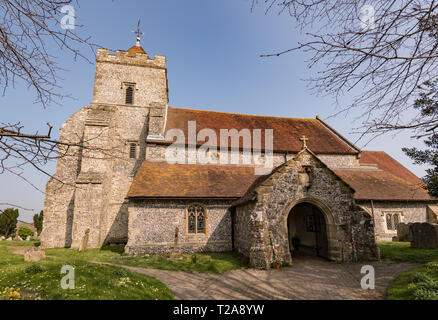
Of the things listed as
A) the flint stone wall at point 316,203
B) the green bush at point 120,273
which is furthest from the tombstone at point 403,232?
the green bush at point 120,273

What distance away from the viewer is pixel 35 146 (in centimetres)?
249

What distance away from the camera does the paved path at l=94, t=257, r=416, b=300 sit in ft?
20.0

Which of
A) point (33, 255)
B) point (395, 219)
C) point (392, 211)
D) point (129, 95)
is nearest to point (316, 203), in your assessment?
point (392, 211)

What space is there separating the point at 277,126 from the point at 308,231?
33.6 feet

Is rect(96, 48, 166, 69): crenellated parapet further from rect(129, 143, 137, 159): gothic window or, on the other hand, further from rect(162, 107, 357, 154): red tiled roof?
rect(129, 143, 137, 159): gothic window

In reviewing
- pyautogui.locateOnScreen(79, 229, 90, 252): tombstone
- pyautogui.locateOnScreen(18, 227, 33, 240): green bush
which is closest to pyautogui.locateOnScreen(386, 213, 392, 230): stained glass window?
pyautogui.locateOnScreen(79, 229, 90, 252): tombstone

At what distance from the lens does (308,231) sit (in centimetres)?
1366

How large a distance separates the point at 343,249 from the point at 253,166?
8.57 meters

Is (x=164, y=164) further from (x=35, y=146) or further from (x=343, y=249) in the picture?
(x=35, y=146)

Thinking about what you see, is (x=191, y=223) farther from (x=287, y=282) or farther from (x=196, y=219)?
(x=287, y=282)

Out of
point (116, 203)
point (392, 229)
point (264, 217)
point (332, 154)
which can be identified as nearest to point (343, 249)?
point (264, 217)

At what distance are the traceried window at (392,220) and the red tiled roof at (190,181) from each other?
989cm

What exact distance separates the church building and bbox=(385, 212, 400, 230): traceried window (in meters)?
0.10
